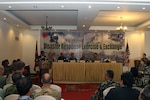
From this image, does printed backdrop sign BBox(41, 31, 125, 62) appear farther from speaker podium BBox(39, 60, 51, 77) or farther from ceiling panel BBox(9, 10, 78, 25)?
ceiling panel BBox(9, 10, 78, 25)

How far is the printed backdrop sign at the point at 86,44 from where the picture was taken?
487 inches

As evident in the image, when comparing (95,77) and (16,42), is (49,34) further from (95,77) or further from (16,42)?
(95,77)

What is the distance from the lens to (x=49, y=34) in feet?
40.7

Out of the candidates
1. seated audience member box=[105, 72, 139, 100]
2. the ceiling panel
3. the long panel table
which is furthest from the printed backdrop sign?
seated audience member box=[105, 72, 139, 100]

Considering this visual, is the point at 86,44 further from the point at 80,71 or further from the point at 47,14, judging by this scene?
the point at 47,14

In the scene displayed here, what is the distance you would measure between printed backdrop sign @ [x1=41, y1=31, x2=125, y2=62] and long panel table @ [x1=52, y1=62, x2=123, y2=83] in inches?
103

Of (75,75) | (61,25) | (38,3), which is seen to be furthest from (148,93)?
(61,25)

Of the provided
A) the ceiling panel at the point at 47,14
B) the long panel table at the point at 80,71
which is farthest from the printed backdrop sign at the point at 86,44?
the ceiling panel at the point at 47,14

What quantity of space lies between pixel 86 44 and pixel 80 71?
9.83 feet

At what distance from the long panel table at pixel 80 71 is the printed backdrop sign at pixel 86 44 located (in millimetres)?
2618

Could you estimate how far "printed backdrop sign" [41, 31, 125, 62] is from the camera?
12.4 m

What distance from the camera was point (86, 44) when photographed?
1241 cm

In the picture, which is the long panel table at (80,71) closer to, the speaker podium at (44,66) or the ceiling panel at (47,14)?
the speaker podium at (44,66)

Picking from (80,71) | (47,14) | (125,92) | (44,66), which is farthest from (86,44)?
(125,92)
